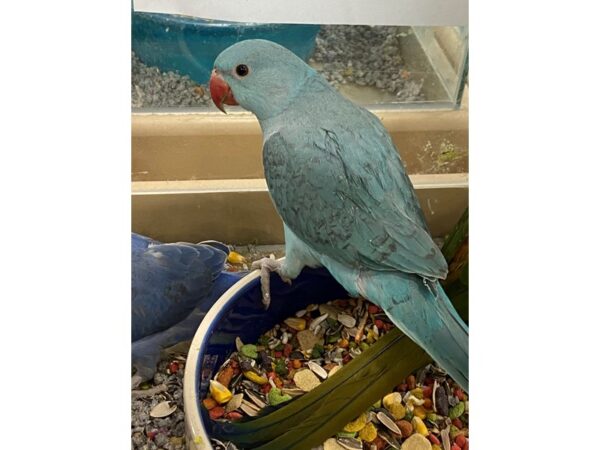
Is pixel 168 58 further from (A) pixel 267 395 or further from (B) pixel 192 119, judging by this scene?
(A) pixel 267 395

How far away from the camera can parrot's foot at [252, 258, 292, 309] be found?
2.95ft

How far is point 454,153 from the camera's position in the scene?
38.8 inches

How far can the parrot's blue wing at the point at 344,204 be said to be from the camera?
85cm

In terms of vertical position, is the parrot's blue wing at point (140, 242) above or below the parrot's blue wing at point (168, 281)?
above

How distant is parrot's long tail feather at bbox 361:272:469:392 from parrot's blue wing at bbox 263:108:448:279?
0.05ft

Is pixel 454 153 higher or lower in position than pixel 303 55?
lower

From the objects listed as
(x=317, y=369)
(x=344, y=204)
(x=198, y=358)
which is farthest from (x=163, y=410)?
(x=344, y=204)

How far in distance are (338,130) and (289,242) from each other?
143 mm

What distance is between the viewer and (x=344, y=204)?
0.85m

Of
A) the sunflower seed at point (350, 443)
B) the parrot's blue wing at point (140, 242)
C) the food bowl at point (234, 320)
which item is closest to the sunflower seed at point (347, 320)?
the food bowl at point (234, 320)

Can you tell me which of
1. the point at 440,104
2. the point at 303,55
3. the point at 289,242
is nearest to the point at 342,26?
the point at 303,55

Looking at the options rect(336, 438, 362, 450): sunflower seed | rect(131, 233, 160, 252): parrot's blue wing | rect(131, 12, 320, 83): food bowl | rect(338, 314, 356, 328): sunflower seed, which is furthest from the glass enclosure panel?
rect(336, 438, 362, 450): sunflower seed

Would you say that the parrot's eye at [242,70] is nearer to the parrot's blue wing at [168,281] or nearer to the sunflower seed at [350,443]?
the parrot's blue wing at [168,281]

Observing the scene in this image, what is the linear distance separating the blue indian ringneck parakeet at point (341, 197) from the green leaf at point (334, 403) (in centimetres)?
3
